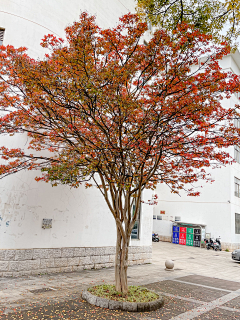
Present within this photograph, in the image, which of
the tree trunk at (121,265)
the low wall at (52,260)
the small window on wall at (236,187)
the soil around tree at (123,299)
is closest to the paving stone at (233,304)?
the soil around tree at (123,299)

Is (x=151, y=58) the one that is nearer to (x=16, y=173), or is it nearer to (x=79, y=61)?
(x=79, y=61)

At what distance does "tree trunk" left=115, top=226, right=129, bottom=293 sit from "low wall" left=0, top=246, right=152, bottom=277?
3.22m

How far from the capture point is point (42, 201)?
902 centimetres

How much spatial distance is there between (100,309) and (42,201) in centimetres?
433

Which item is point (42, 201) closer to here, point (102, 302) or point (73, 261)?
point (73, 261)

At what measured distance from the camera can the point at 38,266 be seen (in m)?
8.64

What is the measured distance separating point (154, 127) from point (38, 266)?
5889mm

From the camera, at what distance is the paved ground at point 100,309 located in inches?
214

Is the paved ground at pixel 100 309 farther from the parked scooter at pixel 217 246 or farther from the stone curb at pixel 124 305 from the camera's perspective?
the parked scooter at pixel 217 246

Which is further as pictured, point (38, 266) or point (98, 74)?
point (38, 266)

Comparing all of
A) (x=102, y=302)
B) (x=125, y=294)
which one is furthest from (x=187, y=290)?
(x=102, y=302)

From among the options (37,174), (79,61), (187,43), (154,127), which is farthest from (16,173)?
(187,43)

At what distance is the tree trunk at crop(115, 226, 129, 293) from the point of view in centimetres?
654

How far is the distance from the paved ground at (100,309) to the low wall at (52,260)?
13.7 inches
